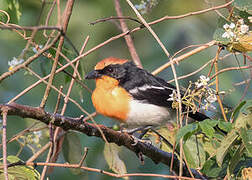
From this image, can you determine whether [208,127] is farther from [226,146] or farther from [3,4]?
[3,4]

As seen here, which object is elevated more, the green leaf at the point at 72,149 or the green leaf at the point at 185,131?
the green leaf at the point at 185,131

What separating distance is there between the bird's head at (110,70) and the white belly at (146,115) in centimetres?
37

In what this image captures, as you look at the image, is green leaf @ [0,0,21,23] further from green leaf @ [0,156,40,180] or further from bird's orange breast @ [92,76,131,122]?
bird's orange breast @ [92,76,131,122]

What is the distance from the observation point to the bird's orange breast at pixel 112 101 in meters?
3.62

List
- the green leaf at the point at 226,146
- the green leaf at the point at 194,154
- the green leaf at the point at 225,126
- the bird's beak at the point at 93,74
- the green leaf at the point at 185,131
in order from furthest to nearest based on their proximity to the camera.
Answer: the bird's beak at the point at 93,74 < the green leaf at the point at 194,154 < the green leaf at the point at 226,146 < the green leaf at the point at 225,126 < the green leaf at the point at 185,131

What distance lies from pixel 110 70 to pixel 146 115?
1.88 feet

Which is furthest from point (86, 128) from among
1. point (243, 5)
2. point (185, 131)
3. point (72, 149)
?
point (243, 5)

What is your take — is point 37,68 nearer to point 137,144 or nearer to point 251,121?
point 137,144

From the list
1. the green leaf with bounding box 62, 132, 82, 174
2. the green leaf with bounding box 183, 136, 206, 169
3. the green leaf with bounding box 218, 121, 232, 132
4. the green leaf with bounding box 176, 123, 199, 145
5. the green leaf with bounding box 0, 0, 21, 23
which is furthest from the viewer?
the green leaf with bounding box 62, 132, 82, 174

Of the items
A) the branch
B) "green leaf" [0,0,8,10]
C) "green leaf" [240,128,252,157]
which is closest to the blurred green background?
the branch

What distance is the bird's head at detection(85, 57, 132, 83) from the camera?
3949 mm

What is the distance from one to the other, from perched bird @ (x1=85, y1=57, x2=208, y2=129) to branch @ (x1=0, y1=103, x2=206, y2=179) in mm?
567

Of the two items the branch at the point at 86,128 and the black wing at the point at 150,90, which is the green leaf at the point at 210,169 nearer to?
the branch at the point at 86,128

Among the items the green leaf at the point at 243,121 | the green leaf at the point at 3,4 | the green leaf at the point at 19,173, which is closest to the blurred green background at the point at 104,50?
the green leaf at the point at 243,121
